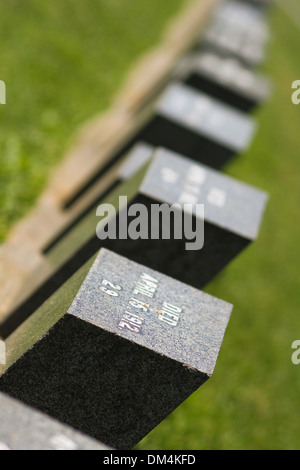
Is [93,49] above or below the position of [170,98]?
below

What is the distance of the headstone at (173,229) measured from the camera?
4.87 meters

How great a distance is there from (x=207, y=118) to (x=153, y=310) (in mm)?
3949

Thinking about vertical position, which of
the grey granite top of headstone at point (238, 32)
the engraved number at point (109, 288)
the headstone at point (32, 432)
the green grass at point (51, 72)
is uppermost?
the engraved number at point (109, 288)

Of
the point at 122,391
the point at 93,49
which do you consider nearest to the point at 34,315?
the point at 122,391

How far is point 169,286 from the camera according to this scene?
13.5 feet

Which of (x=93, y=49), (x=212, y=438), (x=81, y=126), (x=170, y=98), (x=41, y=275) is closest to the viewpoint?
(x=41, y=275)

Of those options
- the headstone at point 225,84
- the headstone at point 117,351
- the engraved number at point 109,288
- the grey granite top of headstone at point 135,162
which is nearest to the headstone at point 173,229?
the grey granite top of headstone at point 135,162

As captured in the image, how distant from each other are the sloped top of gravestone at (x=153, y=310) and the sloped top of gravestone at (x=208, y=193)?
0.94m

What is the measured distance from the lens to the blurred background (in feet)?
21.3

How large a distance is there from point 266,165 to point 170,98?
6.66 m

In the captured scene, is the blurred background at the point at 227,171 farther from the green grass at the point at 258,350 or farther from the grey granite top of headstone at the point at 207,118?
the grey granite top of headstone at the point at 207,118

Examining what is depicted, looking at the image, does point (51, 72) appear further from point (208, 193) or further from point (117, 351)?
point (117, 351)

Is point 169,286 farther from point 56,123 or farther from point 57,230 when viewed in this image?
point 56,123

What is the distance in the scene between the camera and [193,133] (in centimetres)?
696
